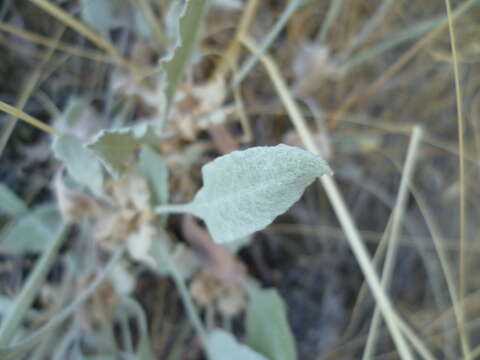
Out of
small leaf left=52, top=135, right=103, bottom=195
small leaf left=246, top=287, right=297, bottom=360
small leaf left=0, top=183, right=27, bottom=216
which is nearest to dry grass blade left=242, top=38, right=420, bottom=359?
small leaf left=246, top=287, right=297, bottom=360

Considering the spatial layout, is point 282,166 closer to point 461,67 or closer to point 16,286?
point 16,286

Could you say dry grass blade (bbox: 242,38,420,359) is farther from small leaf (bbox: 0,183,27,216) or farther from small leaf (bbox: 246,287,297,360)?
small leaf (bbox: 0,183,27,216)

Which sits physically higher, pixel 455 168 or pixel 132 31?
pixel 132 31

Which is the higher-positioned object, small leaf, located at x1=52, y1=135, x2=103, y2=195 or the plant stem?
small leaf, located at x1=52, y1=135, x2=103, y2=195

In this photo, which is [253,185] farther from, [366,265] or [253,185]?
[366,265]

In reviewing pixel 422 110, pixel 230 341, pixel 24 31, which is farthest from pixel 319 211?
pixel 24 31
